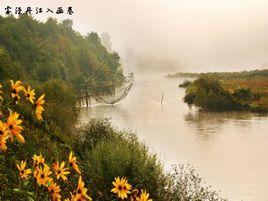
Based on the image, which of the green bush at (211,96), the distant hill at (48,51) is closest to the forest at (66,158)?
the distant hill at (48,51)

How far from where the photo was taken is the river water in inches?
880

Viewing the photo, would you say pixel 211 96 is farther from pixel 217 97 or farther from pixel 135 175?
pixel 135 175

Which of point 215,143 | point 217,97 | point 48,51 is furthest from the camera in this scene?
point 48,51

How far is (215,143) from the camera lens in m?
34.4

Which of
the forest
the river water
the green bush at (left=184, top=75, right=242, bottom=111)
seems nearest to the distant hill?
the forest

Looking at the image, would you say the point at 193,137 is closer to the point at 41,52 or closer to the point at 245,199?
the point at 245,199

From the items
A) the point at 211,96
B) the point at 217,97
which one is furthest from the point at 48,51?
the point at 217,97

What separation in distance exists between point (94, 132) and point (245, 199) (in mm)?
7514

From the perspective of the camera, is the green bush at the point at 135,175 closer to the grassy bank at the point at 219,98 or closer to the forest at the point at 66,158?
the forest at the point at 66,158

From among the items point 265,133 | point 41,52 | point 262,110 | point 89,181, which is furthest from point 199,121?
point 89,181

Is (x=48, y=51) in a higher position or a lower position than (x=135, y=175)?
higher

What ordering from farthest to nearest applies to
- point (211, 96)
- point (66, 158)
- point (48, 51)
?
point (48, 51), point (211, 96), point (66, 158)

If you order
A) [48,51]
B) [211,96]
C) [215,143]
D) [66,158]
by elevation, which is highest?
[48,51]

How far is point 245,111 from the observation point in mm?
58875
